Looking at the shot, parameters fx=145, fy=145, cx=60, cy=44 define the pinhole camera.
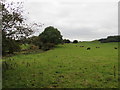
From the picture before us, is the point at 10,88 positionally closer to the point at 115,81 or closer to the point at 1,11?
the point at 1,11

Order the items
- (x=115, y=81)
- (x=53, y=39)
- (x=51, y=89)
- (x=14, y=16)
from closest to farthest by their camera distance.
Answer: (x=51, y=89)
(x=115, y=81)
(x=14, y=16)
(x=53, y=39)

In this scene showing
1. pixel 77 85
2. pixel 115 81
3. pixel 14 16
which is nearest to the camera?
pixel 77 85

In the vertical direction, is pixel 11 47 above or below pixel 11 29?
below

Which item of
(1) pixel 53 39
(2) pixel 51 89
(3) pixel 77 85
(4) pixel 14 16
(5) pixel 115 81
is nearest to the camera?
(2) pixel 51 89

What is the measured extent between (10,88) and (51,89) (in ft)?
9.47

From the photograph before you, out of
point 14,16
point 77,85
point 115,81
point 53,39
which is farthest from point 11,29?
point 53,39

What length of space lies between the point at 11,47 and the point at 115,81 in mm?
9561

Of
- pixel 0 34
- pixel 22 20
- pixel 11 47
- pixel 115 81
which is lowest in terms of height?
pixel 115 81

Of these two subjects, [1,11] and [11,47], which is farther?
[11,47]

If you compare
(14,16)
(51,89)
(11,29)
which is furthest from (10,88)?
(14,16)

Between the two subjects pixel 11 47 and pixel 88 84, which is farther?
pixel 11 47

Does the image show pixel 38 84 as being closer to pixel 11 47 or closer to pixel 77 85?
pixel 77 85

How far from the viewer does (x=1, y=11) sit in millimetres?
12133

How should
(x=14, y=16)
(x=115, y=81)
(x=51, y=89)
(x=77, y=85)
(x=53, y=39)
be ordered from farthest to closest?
(x=53, y=39)
(x=14, y=16)
(x=115, y=81)
(x=77, y=85)
(x=51, y=89)
